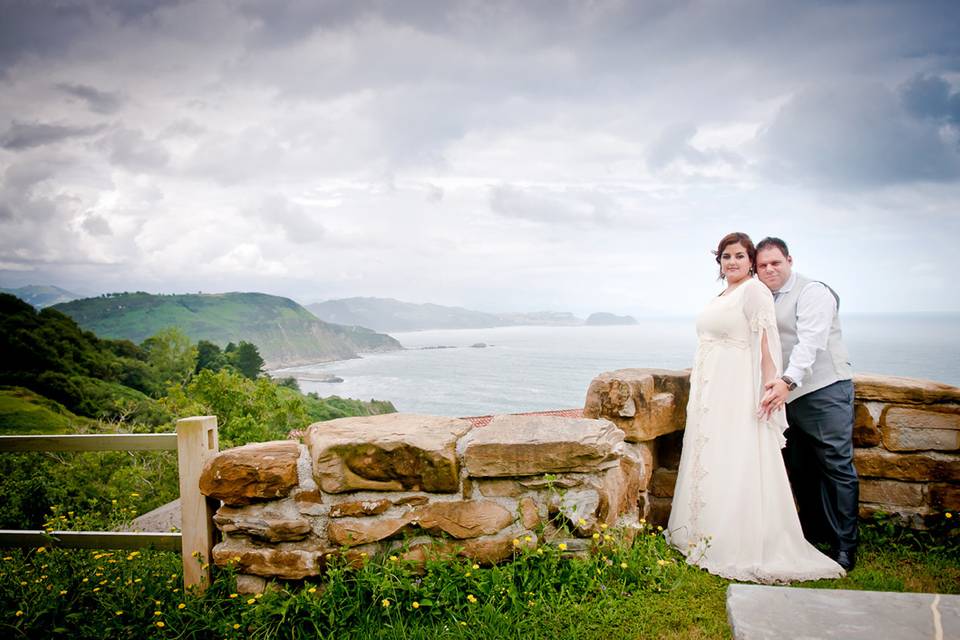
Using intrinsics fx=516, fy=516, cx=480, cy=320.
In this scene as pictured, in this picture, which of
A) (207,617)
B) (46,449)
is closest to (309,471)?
(207,617)

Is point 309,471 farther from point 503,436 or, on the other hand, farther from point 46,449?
point 46,449

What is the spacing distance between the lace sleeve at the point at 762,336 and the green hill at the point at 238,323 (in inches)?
2339

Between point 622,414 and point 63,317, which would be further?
point 63,317

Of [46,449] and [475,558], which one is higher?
[46,449]

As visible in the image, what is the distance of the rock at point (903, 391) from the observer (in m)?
3.78

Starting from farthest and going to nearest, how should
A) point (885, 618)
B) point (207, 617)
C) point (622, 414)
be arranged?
point (622, 414) → point (207, 617) → point (885, 618)

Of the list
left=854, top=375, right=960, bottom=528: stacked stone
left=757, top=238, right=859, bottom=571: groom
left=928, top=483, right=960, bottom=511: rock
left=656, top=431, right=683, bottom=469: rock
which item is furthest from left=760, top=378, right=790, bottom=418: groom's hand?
left=928, top=483, right=960, bottom=511: rock

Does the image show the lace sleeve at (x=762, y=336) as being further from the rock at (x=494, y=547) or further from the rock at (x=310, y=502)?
the rock at (x=310, y=502)

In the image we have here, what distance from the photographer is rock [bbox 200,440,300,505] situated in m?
2.82

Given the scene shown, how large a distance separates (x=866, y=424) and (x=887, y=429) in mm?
139

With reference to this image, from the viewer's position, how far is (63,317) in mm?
36562

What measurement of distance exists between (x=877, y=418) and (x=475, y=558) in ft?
10.7

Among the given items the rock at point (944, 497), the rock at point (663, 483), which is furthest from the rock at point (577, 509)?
the rock at point (944, 497)

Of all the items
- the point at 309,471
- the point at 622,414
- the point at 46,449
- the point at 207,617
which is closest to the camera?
the point at 207,617
